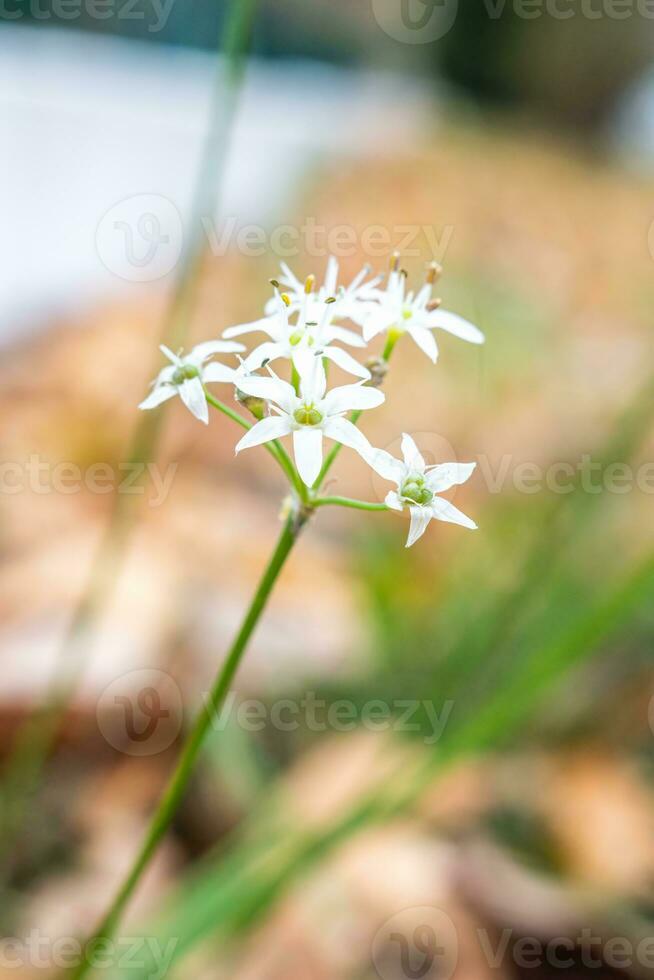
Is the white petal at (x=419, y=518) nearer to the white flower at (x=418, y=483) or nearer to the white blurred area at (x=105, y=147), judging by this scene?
the white flower at (x=418, y=483)

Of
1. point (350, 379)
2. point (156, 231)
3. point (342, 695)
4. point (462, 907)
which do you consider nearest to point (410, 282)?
point (350, 379)

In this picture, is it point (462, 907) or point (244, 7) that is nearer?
point (244, 7)

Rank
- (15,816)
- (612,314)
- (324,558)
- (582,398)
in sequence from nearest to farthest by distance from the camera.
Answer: (15,816)
(324,558)
(582,398)
(612,314)

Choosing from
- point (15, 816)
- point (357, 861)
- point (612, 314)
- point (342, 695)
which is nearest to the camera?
point (15, 816)

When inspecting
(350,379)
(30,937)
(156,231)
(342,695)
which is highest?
(156,231)

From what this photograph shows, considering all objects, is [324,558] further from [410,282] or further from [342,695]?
[410,282]

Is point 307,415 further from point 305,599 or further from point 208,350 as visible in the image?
point 305,599
